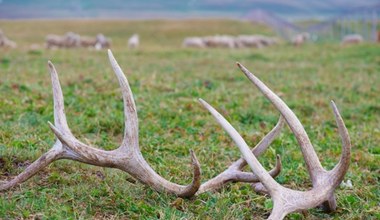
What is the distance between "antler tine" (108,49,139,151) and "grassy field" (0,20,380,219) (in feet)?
1.26

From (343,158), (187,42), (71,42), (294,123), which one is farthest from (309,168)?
(187,42)

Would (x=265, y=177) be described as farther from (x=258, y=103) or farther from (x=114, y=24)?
(x=114, y=24)

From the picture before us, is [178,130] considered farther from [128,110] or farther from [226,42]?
[226,42]

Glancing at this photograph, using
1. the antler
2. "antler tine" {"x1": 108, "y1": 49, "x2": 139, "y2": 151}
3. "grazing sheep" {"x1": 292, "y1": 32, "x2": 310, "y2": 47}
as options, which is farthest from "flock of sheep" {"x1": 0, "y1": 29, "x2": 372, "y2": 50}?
"antler tine" {"x1": 108, "y1": 49, "x2": 139, "y2": 151}

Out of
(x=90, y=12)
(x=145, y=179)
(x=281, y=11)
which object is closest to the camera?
(x=145, y=179)

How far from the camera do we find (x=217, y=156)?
547 cm

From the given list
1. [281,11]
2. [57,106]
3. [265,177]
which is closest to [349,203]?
[265,177]

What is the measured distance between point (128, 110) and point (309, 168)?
1.24m

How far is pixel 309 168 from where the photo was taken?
3.71 m

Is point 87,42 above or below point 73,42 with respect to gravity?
below

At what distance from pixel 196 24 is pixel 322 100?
3955 cm

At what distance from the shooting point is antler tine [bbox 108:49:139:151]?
3813mm

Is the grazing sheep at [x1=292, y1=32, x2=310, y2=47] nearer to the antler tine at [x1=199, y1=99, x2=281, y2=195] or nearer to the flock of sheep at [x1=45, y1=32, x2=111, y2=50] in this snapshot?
the flock of sheep at [x1=45, y1=32, x2=111, y2=50]

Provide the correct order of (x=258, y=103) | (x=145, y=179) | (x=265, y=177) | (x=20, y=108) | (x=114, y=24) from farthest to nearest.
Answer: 1. (x=114, y=24)
2. (x=258, y=103)
3. (x=20, y=108)
4. (x=145, y=179)
5. (x=265, y=177)
